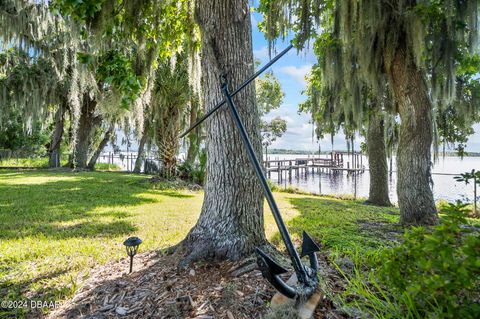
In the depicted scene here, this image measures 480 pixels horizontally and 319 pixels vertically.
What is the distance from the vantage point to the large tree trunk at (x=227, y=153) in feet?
6.81

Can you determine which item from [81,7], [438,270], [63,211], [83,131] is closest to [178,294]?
[438,270]

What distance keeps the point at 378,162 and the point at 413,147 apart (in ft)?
11.7

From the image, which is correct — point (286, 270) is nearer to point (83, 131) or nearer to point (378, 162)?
point (378, 162)

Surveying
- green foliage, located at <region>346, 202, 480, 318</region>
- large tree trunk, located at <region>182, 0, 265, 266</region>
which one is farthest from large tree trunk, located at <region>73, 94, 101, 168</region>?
green foliage, located at <region>346, 202, 480, 318</region>

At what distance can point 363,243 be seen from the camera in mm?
2598

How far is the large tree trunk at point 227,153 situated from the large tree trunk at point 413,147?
9.03 feet

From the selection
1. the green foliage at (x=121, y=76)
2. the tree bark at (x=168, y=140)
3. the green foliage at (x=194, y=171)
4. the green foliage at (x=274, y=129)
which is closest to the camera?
the green foliage at (x=121, y=76)

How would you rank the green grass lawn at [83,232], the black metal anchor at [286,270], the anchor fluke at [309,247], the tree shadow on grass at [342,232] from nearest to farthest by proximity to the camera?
the black metal anchor at [286,270]
the anchor fluke at [309,247]
the green grass lawn at [83,232]
the tree shadow on grass at [342,232]

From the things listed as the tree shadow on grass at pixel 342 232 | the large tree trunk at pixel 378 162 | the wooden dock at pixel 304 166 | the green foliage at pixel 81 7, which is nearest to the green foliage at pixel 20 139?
the wooden dock at pixel 304 166

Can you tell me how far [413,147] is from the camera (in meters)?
3.92

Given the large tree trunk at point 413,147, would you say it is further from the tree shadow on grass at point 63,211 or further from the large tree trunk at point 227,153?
the tree shadow on grass at point 63,211

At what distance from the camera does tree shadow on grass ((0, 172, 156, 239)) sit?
340 cm

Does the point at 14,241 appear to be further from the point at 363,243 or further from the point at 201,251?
the point at 363,243

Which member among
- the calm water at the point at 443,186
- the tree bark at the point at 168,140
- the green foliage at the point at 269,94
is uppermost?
the green foliage at the point at 269,94
